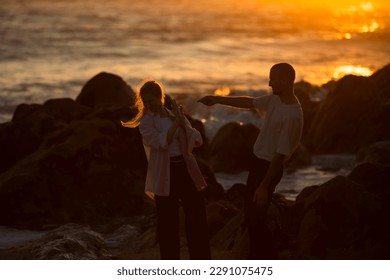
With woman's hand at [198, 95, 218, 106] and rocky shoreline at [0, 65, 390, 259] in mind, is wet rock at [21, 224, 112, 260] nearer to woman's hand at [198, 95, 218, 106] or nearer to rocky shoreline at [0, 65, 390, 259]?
rocky shoreline at [0, 65, 390, 259]

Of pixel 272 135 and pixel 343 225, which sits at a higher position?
pixel 272 135

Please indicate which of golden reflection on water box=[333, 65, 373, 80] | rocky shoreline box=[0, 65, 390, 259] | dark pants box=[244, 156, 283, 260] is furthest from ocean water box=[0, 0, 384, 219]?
dark pants box=[244, 156, 283, 260]

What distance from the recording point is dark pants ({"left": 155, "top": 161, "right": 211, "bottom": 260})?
7.20 m

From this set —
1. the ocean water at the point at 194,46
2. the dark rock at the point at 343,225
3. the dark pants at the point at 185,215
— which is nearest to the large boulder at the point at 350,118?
the ocean water at the point at 194,46

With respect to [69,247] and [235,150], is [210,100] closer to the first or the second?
[69,247]

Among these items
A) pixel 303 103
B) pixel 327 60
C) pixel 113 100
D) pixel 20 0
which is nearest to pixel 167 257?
pixel 113 100

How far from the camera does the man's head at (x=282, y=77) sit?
272 inches

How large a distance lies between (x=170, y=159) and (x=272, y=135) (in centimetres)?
82

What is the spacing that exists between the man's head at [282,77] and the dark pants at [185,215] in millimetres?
950

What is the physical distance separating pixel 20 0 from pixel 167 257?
61.3 metres

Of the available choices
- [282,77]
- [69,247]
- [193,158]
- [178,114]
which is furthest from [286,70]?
[69,247]

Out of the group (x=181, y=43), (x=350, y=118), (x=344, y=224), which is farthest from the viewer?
(x=181, y=43)

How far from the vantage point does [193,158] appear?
7.18 m

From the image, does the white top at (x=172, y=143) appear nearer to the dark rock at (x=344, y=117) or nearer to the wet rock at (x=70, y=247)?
the wet rock at (x=70, y=247)
